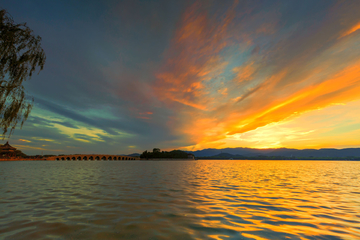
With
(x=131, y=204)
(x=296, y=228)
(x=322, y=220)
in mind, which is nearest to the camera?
(x=296, y=228)

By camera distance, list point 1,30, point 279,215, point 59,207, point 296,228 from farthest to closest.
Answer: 1. point 1,30
2. point 59,207
3. point 279,215
4. point 296,228

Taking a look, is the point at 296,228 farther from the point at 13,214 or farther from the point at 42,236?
the point at 13,214

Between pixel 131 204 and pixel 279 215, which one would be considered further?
pixel 131 204

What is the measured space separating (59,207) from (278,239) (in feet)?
38.9

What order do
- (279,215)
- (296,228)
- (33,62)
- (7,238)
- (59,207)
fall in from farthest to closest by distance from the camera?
1. (33,62)
2. (59,207)
3. (279,215)
4. (296,228)
5. (7,238)

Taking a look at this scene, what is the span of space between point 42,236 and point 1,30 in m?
24.2

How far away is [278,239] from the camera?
6.09m

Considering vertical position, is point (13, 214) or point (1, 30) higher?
point (1, 30)

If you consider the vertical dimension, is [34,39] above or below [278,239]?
above

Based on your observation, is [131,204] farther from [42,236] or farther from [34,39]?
[34,39]

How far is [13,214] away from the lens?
28.6 feet

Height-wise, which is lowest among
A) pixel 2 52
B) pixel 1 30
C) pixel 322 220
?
pixel 322 220

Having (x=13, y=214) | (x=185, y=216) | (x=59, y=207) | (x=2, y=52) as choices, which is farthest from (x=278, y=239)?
(x=2, y=52)

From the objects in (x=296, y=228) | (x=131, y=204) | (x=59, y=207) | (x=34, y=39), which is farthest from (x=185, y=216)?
(x=34, y=39)
